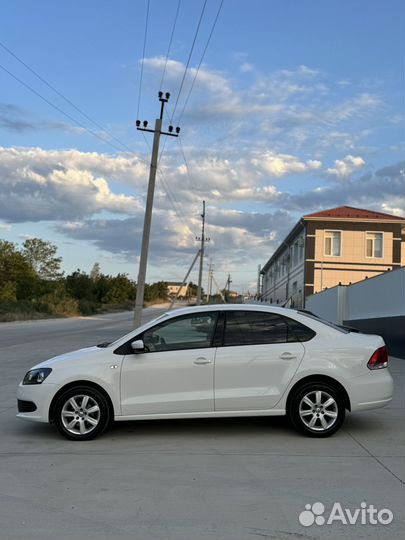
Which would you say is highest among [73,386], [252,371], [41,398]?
[252,371]

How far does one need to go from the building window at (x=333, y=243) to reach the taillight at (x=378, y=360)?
3996 cm

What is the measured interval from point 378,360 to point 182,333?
2.42 m

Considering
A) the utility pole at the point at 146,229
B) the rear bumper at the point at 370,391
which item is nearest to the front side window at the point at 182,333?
the rear bumper at the point at 370,391

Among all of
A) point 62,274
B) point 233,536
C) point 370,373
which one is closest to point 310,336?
point 370,373

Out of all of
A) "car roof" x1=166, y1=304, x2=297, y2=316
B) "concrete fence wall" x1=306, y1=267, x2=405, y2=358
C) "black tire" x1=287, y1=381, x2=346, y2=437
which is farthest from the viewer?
"concrete fence wall" x1=306, y1=267, x2=405, y2=358

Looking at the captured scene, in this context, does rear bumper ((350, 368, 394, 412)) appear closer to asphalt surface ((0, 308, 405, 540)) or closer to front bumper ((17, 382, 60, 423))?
asphalt surface ((0, 308, 405, 540))

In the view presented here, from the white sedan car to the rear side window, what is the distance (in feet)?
0.05

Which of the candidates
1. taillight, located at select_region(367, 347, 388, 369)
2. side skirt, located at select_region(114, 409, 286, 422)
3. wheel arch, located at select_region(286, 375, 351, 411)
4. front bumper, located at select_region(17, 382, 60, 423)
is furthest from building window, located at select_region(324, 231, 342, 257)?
front bumper, located at select_region(17, 382, 60, 423)

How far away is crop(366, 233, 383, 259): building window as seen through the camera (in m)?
45.8

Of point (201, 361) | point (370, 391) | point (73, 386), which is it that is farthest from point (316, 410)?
point (73, 386)

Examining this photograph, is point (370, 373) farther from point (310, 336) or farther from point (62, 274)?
point (62, 274)

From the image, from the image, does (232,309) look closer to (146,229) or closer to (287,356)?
(287,356)

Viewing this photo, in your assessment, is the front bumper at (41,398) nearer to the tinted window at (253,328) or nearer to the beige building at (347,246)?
the tinted window at (253,328)

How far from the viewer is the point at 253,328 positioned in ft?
23.3
